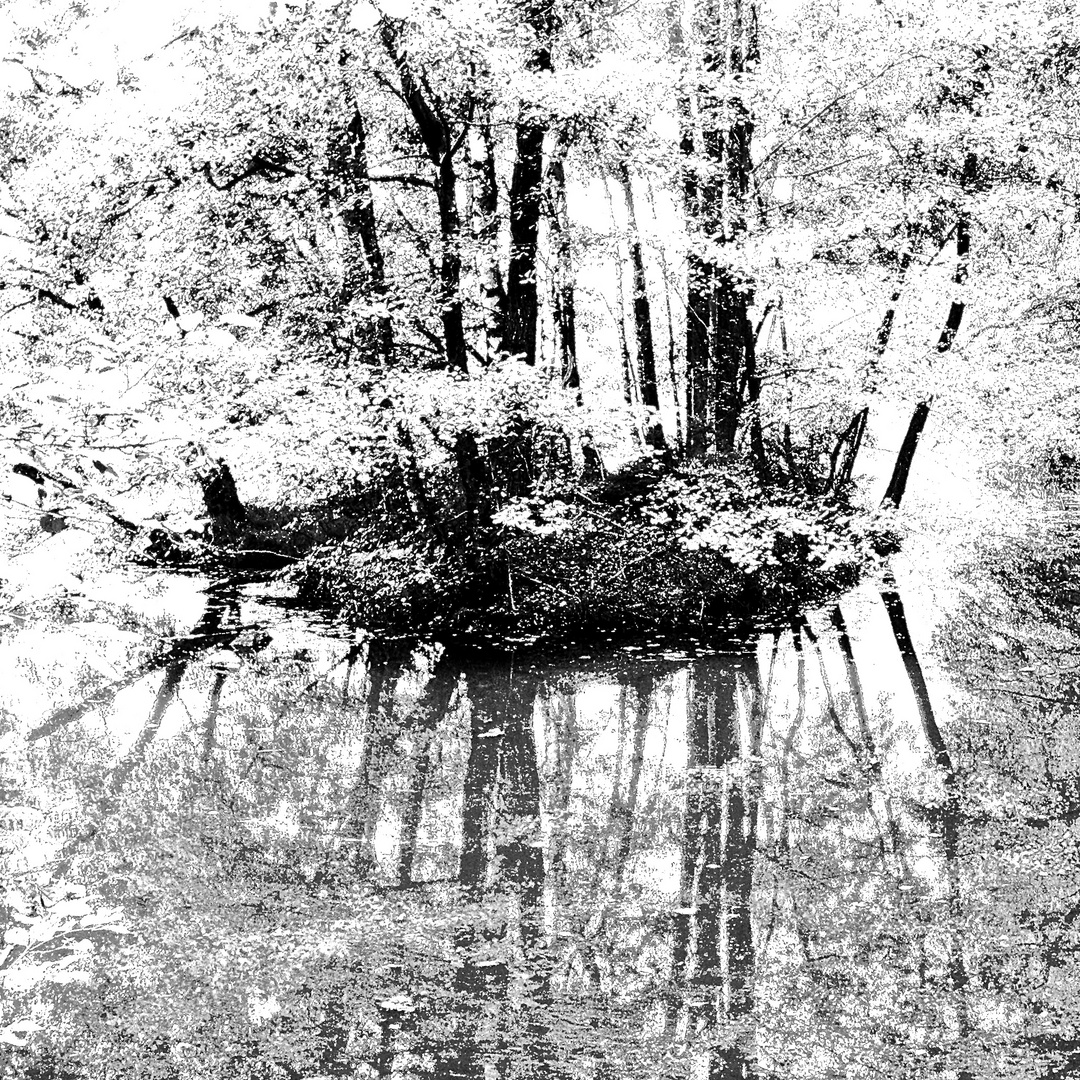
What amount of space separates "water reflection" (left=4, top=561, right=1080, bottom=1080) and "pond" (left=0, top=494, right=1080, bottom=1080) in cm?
2

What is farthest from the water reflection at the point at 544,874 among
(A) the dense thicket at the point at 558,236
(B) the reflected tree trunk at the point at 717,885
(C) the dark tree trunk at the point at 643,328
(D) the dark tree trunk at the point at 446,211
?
(C) the dark tree trunk at the point at 643,328

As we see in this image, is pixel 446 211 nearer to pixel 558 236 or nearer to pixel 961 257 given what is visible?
pixel 558 236

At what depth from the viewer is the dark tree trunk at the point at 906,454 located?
10617 millimetres

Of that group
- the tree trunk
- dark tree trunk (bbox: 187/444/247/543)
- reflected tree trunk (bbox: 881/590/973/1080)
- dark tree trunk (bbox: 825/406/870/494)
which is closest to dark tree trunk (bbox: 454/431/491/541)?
dark tree trunk (bbox: 187/444/247/543)

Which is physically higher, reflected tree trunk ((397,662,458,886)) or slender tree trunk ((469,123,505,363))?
slender tree trunk ((469,123,505,363))

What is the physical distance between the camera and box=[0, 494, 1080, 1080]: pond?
4.04 m

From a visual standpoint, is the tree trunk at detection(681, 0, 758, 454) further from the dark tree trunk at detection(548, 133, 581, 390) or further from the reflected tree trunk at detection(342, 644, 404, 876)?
the reflected tree trunk at detection(342, 644, 404, 876)

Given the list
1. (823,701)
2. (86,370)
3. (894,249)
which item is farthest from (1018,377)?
(86,370)

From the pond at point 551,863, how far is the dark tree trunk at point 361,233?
2.67m

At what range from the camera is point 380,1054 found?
13.0 ft

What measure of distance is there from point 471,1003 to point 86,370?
2.99 m

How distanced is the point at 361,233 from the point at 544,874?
6.09 metres

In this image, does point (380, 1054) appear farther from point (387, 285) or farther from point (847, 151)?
point (847, 151)

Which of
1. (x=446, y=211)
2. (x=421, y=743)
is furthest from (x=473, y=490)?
(x=421, y=743)
